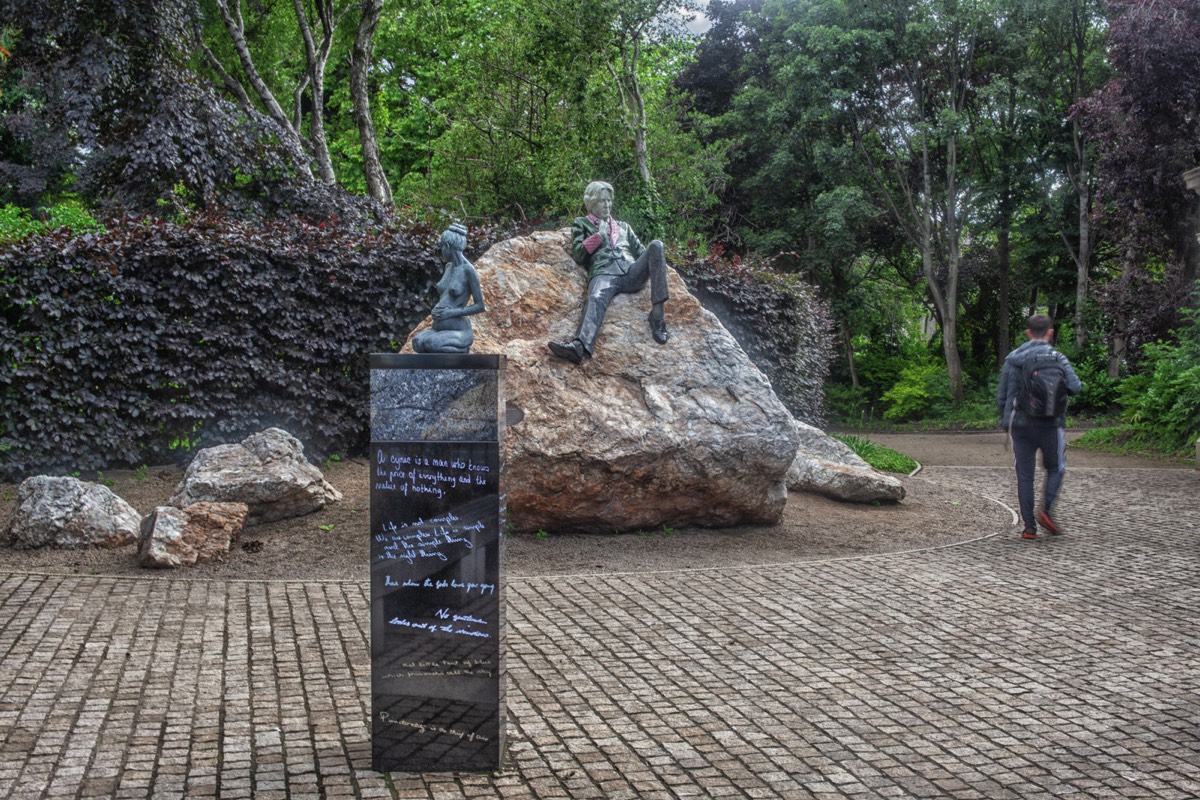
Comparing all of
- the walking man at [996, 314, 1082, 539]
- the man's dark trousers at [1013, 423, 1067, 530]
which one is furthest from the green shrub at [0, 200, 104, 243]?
the man's dark trousers at [1013, 423, 1067, 530]

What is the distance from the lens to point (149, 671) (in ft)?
18.6

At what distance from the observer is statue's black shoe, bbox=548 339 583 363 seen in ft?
31.1

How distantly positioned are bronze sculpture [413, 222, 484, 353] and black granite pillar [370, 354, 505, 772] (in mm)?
471

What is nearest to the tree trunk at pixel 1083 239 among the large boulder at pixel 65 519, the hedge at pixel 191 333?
the hedge at pixel 191 333

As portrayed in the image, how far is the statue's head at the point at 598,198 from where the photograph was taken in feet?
32.2

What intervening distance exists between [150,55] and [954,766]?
55.8 ft

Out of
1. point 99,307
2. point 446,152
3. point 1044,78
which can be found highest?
point 1044,78

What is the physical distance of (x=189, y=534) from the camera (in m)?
8.25

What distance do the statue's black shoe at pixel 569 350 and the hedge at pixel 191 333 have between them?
3.77 metres

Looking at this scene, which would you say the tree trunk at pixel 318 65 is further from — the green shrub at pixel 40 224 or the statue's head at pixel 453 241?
the statue's head at pixel 453 241

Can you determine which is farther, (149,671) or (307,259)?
(307,259)

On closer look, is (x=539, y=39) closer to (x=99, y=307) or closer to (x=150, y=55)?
(x=150, y=55)

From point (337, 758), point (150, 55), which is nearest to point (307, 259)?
point (150, 55)

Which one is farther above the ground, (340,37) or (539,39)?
(340,37)
